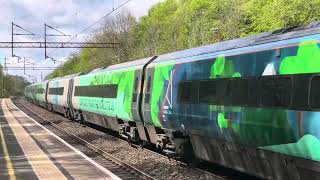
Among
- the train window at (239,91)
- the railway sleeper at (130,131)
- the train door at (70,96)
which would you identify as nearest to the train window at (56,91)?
the train door at (70,96)

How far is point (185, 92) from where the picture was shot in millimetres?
13273

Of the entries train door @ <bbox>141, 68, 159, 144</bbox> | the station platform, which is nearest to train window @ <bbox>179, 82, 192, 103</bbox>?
the station platform

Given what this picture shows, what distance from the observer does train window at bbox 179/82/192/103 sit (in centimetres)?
1302

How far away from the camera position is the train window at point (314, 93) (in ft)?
25.9

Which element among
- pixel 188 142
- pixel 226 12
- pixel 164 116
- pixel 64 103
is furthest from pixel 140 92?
pixel 226 12

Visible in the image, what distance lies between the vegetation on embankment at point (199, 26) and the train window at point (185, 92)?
30.7 metres

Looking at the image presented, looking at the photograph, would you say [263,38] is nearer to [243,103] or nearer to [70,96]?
[243,103]

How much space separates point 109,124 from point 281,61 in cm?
1561

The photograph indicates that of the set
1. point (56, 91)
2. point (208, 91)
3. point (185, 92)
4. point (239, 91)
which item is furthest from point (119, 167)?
point (56, 91)

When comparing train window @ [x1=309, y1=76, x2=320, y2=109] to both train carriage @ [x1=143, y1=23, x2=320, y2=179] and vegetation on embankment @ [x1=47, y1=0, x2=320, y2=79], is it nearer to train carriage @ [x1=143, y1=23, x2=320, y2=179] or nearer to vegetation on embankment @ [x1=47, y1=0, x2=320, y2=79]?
train carriage @ [x1=143, y1=23, x2=320, y2=179]

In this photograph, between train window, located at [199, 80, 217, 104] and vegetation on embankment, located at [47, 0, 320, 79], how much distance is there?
31955 millimetres

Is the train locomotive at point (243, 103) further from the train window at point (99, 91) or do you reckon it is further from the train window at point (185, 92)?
the train window at point (99, 91)

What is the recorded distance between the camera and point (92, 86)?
27.1 metres

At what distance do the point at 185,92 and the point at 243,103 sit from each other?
3267 millimetres
